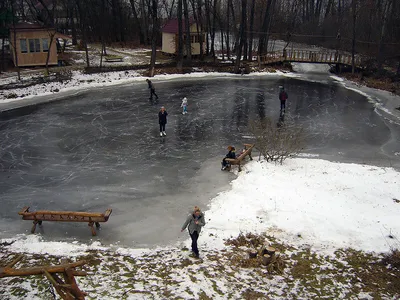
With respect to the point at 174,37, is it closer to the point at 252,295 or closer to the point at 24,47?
the point at 24,47

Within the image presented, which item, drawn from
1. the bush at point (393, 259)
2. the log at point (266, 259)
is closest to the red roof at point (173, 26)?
the log at point (266, 259)

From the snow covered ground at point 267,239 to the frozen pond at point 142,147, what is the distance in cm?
74

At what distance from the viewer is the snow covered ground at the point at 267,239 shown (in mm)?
8031

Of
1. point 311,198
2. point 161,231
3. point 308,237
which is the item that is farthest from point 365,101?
point 161,231

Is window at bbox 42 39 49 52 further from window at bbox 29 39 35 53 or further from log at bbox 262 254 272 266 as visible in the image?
log at bbox 262 254 272 266

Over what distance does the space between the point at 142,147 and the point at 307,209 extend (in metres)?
7.90

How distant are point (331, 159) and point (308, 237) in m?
6.47

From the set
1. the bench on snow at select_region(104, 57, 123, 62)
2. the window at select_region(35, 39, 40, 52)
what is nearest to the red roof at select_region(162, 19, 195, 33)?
the bench on snow at select_region(104, 57, 123, 62)

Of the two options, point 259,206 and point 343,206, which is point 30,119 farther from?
point 343,206

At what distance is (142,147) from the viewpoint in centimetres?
1661

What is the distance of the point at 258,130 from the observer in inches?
634

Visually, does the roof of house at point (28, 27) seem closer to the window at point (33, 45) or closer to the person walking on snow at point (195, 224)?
the window at point (33, 45)

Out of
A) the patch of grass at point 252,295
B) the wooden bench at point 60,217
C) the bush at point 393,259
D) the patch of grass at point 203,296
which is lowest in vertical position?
the patch of grass at point 252,295

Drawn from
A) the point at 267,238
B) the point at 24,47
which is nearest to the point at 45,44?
the point at 24,47
